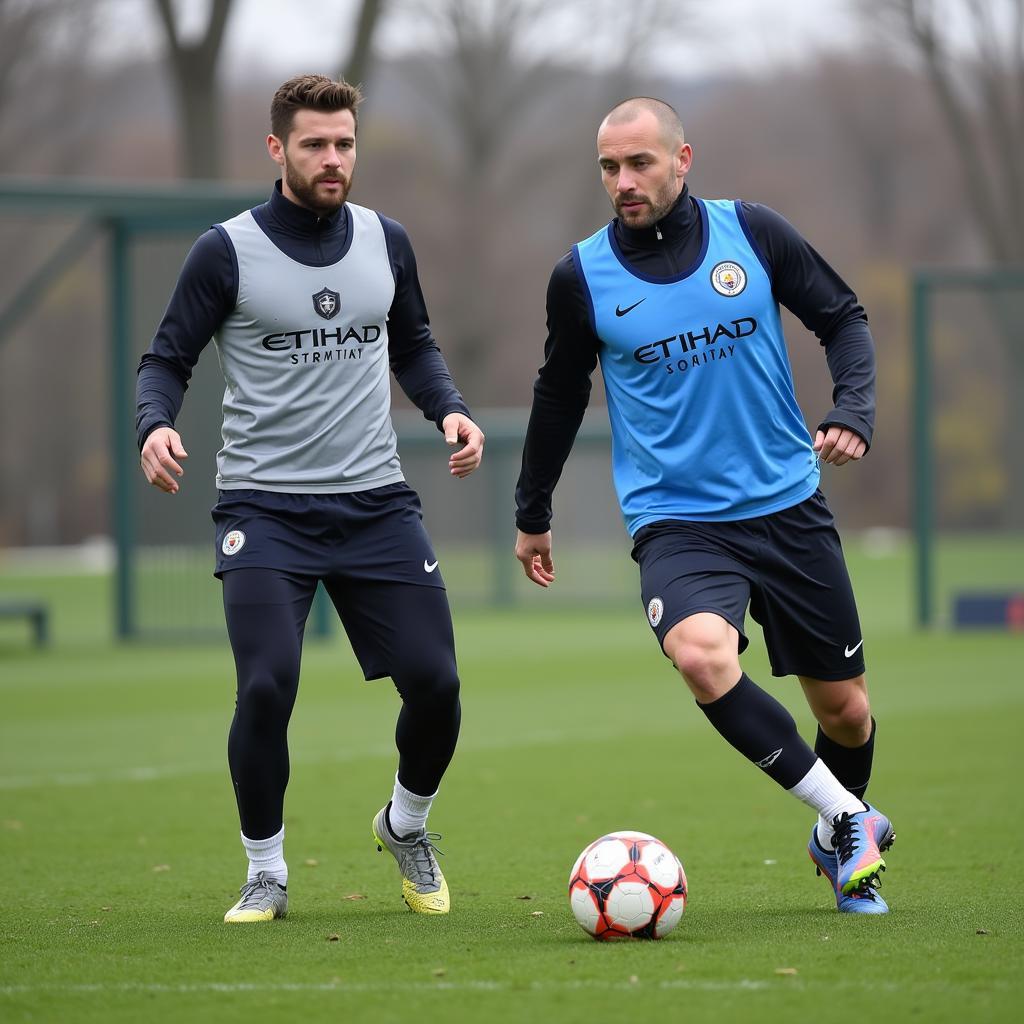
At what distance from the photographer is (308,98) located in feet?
19.4

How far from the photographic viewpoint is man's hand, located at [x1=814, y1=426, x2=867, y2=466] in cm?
568

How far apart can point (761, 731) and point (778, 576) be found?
0.53 m

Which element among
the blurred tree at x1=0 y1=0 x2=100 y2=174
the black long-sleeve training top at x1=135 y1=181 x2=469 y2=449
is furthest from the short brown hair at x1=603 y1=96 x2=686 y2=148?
the blurred tree at x1=0 y1=0 x2=100 y2=174

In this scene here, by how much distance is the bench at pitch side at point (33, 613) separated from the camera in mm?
19047

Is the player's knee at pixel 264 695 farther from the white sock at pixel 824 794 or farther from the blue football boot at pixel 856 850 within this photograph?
the blue football boot at pixel 856 850

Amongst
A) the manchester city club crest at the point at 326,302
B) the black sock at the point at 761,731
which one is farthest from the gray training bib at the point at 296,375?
the black sock at the point at 761,731

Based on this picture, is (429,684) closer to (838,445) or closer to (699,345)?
(699,345)

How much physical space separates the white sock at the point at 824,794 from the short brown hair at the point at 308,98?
244cm

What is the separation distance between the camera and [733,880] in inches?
262

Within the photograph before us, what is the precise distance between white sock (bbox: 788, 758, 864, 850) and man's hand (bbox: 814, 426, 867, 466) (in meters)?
0.91

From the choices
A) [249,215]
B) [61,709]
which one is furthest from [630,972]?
[61,709]

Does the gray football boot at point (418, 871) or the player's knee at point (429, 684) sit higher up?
the player's knee at point (429, 684)

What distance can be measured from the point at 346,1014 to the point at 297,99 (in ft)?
9.38

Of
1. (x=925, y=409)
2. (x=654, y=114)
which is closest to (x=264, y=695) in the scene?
(x=654, y=114)
